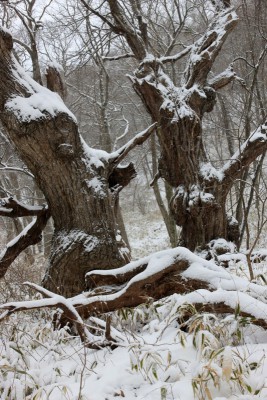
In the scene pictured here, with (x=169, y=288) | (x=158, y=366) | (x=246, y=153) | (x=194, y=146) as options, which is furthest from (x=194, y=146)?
(x=158, y=366)

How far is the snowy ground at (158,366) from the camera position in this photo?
179cm

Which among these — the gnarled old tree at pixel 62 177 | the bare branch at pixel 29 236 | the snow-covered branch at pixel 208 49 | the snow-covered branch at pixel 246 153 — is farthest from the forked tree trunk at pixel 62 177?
the snow-covered branch at pixel 208 49

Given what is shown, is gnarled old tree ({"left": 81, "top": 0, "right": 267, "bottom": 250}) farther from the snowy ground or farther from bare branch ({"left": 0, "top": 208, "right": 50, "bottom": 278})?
the snowy ground

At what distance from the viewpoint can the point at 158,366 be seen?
2182 millimetres

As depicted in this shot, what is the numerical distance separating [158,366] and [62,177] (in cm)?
252

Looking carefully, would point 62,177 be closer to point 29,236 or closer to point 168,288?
point 29,236

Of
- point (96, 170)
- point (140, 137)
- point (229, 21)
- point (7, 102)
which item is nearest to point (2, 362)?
point (96, 170)

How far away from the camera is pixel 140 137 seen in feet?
15.5

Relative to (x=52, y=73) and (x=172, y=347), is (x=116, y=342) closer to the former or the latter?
(x=172, y=347)

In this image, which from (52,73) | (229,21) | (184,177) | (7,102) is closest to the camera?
(7,102)

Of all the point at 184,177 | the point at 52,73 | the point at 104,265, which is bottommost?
the point at 104,265

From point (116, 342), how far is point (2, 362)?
36.0 inches

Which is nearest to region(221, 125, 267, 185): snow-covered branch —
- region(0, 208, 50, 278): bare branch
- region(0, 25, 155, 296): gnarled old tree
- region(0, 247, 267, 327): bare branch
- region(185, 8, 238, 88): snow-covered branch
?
region(185, 8, 238, 88): snow-covered branch

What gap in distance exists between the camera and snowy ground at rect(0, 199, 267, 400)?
5.88ft
